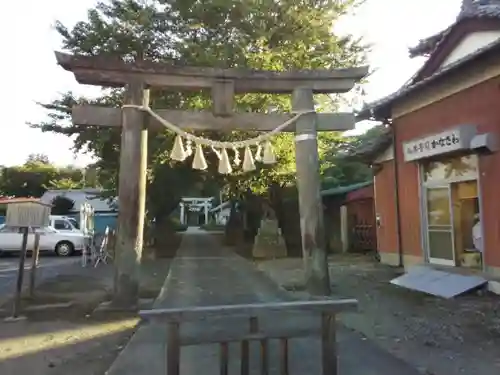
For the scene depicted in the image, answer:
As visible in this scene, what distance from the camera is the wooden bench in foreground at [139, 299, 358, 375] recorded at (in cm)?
411

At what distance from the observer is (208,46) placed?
15734 mm

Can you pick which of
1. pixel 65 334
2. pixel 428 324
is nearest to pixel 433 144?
pixel 428 324

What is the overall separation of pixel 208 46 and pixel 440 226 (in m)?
8.51

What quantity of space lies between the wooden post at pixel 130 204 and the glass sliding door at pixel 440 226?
21.2ft

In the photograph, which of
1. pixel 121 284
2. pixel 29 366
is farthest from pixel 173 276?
pixel 29 366

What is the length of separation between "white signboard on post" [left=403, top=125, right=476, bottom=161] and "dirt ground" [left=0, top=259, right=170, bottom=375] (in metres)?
6.12

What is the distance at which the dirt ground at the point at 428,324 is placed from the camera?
5445mm

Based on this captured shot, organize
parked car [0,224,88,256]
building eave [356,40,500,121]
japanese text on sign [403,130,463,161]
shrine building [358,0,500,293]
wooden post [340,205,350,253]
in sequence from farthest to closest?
parked car [0,224,88,256] < wooden post [340,205,350,253] < japanese text on sign [403,130,463,161] < shrine building [358,0,500,293] < building eave [356,40,500,121]

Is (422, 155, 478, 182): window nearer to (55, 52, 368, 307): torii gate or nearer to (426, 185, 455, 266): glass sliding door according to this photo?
(426, 185, 455, 266): glass sliding door

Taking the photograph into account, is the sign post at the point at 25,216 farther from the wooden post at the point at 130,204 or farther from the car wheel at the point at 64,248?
the car wheel at the point at 64,248

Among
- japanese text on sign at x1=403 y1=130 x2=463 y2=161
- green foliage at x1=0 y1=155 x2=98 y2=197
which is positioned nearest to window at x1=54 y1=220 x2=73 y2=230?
japanese text on sign at x1=403 y1=130 x2=463 y2=161

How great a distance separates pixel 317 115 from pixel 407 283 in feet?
13.0

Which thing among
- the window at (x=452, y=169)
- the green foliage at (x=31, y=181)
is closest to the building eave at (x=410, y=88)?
the window at (x=452, y=169)

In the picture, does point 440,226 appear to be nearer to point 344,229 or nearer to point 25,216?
point 25,216
